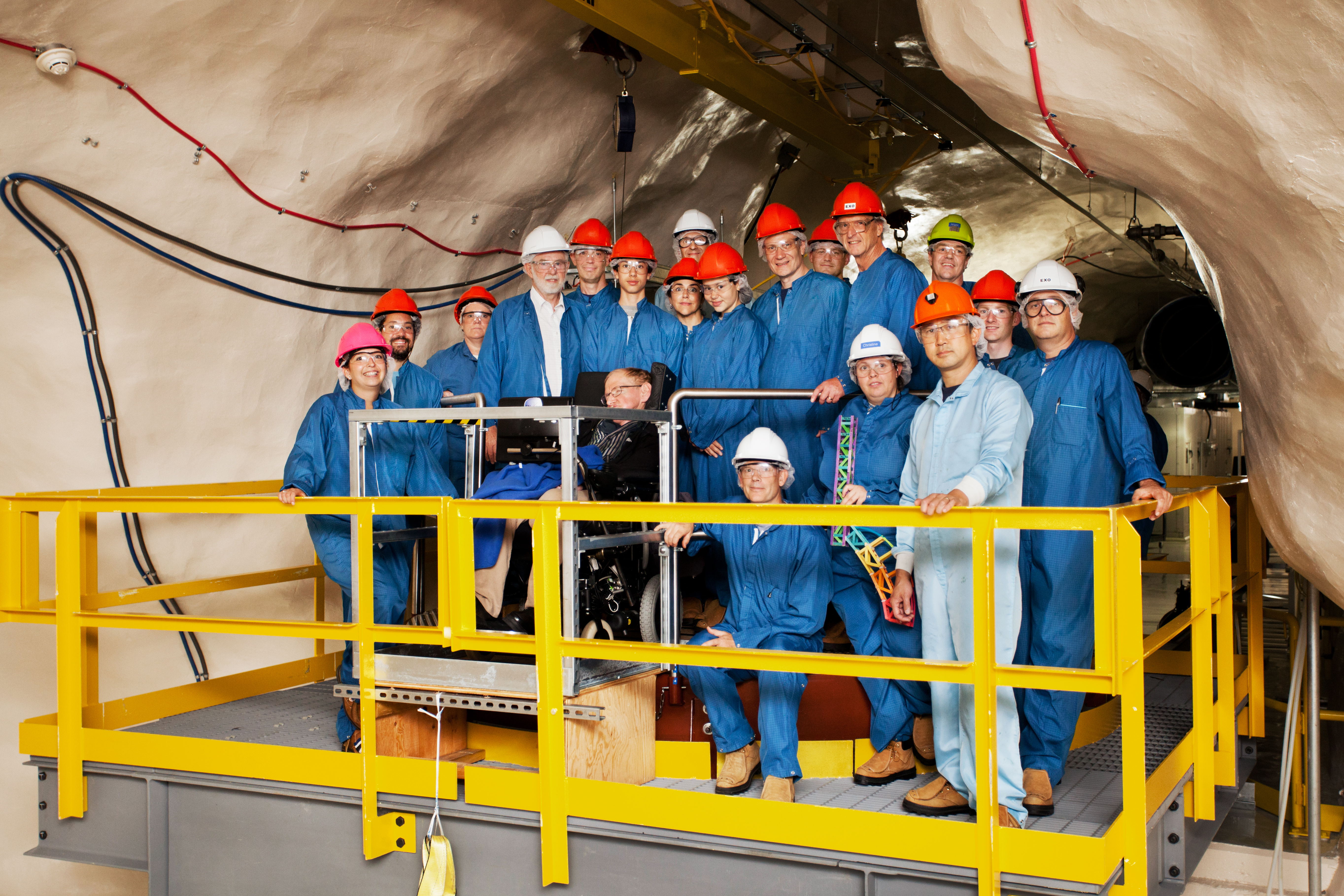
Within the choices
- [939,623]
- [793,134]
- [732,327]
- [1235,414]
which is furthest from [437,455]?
[1235,414]

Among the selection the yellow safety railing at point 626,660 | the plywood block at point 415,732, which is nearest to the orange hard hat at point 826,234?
the yellow safety railing at point 626,660

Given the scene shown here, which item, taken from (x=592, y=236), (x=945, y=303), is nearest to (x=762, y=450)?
(x=945, y=303)

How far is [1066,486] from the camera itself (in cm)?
372

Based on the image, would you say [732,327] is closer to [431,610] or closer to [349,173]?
[431,610]

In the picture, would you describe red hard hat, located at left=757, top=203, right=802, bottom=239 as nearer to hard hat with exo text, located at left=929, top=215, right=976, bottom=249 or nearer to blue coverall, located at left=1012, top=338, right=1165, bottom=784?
hard hat with exo text, located at left=929, top=215, right=976, bottom=249

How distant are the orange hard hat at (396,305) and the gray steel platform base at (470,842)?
189cm

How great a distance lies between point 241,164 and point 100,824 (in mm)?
3059

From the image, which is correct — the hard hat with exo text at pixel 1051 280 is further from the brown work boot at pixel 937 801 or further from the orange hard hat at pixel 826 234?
the brown work boot at pixel 937 801

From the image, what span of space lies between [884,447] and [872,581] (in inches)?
19.3

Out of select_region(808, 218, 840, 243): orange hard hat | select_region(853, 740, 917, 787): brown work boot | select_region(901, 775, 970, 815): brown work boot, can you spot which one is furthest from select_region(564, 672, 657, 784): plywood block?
select_region(808, 218, 840, 243): orange hard hat

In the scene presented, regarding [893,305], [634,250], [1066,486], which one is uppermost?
[634,250]

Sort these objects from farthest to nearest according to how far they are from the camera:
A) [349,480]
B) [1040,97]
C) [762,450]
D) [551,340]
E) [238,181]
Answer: [238,181]
[551,340]
[349,480]
[762,450]
[1040,97]

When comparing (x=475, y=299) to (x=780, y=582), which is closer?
(x=780, y=582)

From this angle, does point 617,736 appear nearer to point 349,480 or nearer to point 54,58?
point 349,480
